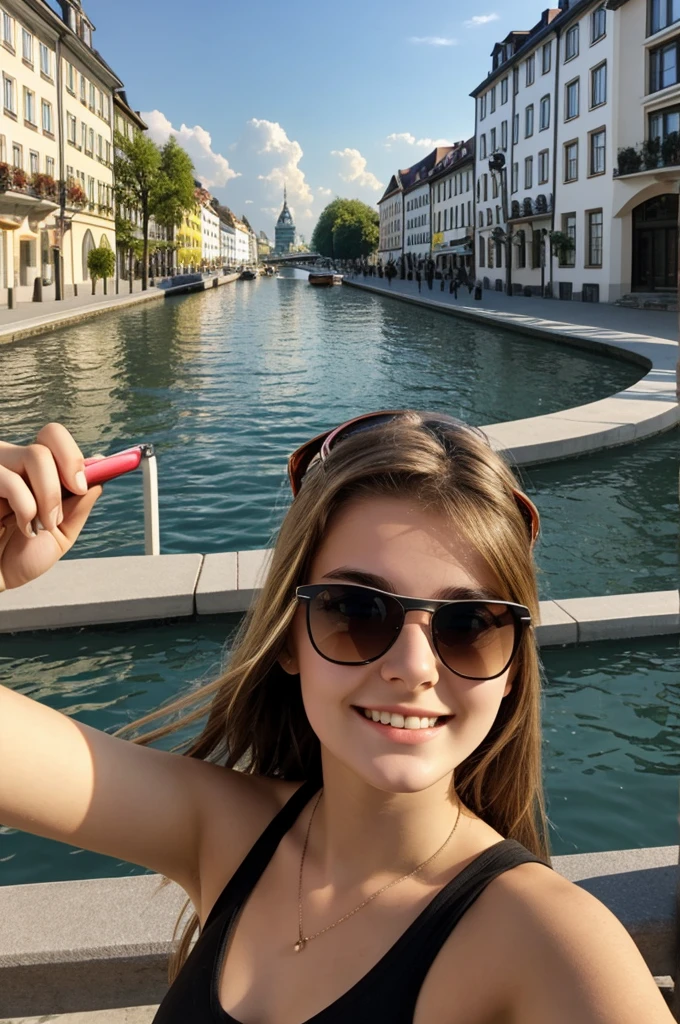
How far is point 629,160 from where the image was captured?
3341cm

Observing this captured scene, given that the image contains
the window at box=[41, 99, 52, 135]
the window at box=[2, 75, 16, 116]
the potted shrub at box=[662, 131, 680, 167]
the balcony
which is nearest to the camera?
the potted shrub at box=[662, 131, 680, 167]

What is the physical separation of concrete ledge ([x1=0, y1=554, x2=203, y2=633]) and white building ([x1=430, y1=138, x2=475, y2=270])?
58.8 m

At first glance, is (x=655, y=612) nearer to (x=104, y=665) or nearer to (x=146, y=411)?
(x=104, y=665)

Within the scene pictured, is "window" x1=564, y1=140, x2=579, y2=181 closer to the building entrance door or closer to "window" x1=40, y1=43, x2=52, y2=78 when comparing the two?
the building entrance door

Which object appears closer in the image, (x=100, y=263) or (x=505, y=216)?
(x=100, y=263)

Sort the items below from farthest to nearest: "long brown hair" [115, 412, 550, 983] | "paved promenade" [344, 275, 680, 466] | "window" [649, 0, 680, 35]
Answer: "window" [649, 0, 680, 35]
"paved promenade" [344, 275, 680, 466]
"long brown hair" [115, 412, 550, 983]

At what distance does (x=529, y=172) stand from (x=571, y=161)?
686 cm

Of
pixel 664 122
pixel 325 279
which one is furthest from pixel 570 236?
pixel 325 279

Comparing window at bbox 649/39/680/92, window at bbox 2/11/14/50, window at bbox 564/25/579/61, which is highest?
window at bbox 564/25/579/61

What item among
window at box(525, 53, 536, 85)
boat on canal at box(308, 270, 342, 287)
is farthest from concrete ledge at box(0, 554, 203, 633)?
boat on canal at box(308, 270, 342, 287)

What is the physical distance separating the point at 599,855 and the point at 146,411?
42.0ft

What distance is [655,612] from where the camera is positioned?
5.45m

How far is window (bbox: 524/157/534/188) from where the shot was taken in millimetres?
46000

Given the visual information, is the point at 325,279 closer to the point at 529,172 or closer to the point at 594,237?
the point at 529,172
